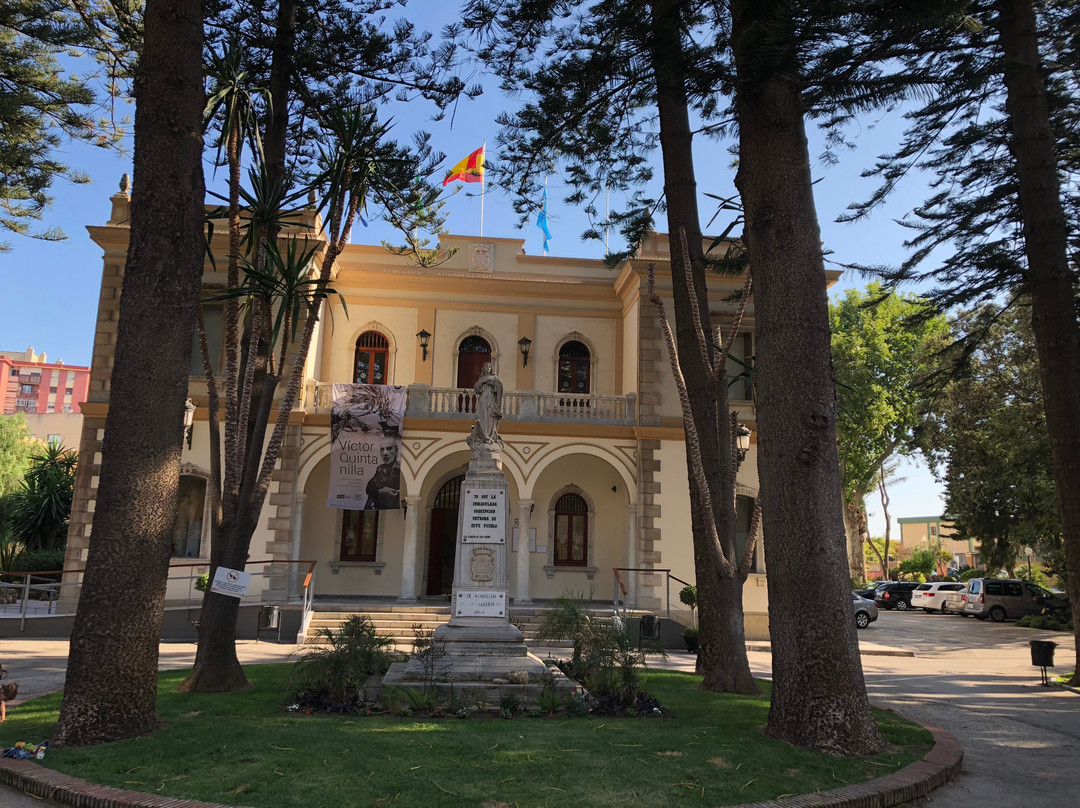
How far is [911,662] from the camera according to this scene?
16.0 meters

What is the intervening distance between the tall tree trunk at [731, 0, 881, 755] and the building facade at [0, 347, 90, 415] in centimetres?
9710

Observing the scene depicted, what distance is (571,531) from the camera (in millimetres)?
20922

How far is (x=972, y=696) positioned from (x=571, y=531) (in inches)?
447

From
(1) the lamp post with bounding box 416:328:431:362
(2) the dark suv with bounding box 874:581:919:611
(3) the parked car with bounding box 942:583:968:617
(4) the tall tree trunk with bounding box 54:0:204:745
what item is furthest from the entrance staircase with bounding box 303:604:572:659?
(2) the dark suv with bounding box 874:581:919:611

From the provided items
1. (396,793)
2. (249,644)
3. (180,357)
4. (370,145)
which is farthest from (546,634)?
(249,644)

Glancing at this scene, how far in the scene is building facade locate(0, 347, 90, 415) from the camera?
3509 inches

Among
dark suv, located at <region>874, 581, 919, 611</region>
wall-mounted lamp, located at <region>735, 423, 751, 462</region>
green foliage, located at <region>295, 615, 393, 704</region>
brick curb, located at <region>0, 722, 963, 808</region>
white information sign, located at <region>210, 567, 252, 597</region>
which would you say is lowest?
dark suv, located at <region>874, 581, 919, 611</region>

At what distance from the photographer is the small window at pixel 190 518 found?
1811 cm

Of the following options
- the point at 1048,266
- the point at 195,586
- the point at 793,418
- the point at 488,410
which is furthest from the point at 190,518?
the point at 1048,266

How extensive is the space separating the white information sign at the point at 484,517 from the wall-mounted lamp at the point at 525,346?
38.3ft

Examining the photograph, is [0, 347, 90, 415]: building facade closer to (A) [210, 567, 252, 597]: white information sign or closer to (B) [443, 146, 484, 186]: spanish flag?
(B) [443, 146, 484, 186]: spanish flag

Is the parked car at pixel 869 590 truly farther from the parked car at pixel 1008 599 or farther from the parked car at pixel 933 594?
the parked car at pixel 1008 599

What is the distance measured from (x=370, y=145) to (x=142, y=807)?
7279 mm

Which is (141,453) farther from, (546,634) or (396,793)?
(546,634)
